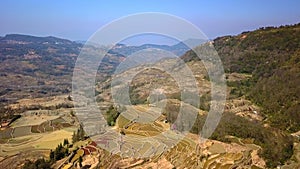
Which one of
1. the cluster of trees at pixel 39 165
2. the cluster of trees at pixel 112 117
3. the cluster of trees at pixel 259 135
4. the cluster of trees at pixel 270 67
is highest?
the cluster of trees at pixel 270 67

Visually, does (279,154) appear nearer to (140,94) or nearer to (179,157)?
(179,157)

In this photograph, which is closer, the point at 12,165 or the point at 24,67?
the point at 12,165

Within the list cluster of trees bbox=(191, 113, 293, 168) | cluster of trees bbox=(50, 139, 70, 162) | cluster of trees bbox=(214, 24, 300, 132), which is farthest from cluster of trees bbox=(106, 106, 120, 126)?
cluster of trees bbox=(214, 24, 300, 132)

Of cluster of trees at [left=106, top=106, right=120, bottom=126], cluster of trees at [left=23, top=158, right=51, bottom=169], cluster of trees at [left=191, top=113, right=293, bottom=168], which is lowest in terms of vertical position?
cluster of trees at [left=23, top=158, right=51, bottom=169]

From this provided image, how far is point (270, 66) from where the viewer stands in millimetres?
43281

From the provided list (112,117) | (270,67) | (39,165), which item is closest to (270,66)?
(270,67)

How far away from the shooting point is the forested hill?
3058 centimetres

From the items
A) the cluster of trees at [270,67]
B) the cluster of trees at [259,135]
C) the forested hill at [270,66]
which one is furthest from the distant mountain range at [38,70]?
the cluster of trees at [259,135]

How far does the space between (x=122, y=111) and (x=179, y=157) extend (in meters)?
14.4

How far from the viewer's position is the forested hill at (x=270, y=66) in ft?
100

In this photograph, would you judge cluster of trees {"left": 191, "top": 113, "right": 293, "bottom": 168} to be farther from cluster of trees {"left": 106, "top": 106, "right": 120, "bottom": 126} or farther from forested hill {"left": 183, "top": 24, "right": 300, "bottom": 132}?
cluster of trees {"left": 106, "top": 106, "right": 120, "bottom": 126}

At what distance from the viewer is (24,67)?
3880 inches

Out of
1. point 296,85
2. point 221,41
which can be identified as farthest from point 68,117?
point 221,41

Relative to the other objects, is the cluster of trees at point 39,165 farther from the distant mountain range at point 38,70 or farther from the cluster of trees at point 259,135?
the distant mountain range at point 38,70
